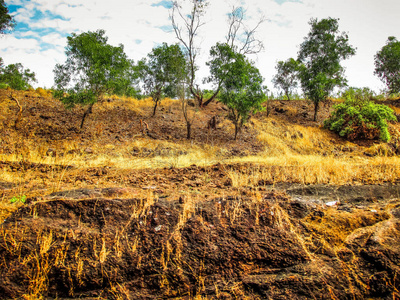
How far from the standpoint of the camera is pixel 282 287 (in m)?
→ 2.22

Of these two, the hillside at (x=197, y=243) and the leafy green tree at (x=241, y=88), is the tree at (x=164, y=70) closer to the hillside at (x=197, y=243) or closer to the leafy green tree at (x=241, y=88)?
the leafy green tree at (x=241, y=88)

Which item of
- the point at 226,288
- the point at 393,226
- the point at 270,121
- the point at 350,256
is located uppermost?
the point at 270,121

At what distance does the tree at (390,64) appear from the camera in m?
21.0

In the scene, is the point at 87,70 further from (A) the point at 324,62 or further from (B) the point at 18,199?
(A) the point at 324,62

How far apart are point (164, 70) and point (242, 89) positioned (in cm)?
560

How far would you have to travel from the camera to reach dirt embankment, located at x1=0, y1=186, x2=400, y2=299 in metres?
2.21

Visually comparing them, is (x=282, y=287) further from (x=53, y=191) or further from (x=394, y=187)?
(x=394, y=187)

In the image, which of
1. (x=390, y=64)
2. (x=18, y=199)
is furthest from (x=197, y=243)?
(x=390, y=64)

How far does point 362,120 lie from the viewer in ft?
48.3

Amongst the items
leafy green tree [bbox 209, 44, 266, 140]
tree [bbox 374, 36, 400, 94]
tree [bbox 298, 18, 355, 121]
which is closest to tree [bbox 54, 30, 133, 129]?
leafy green tree [bbox 209, 44, 266, 140]

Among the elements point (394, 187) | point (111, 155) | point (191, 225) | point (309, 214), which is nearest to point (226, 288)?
point (191, 225)

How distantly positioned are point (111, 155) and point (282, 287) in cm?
948

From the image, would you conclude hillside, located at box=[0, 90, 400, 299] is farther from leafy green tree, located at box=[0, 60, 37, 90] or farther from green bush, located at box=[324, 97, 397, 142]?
leafy green tree, located at box=[0, 60, 37, 90]

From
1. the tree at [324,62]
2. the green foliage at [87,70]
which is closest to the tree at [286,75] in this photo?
the tree at [324,62]
